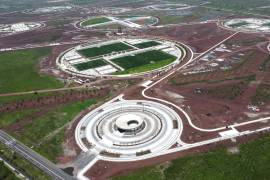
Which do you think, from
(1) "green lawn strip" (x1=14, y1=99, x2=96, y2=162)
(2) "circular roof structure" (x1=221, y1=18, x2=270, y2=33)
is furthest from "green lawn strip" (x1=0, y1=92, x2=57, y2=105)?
(2) "circular roof structure" (x1=221, y1=18, x2=270, y2=33)

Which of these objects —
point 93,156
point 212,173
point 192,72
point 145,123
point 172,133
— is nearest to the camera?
point 212,173

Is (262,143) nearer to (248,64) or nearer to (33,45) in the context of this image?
(248,64)

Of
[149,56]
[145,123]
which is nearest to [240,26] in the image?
[149,56]

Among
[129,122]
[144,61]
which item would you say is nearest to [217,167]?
[129,122]

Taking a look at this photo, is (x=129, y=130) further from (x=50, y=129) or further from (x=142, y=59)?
(x=142, y=59)

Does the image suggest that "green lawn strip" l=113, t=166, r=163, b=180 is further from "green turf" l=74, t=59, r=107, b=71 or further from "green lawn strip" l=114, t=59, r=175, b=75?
"green turf" l=74, t=59, r=107, b=71

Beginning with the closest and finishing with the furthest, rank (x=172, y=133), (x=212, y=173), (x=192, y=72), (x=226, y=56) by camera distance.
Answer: (x=212, y=173)
(x=172, y=133)
(x=192, y=72)
(x=226, y=56)
